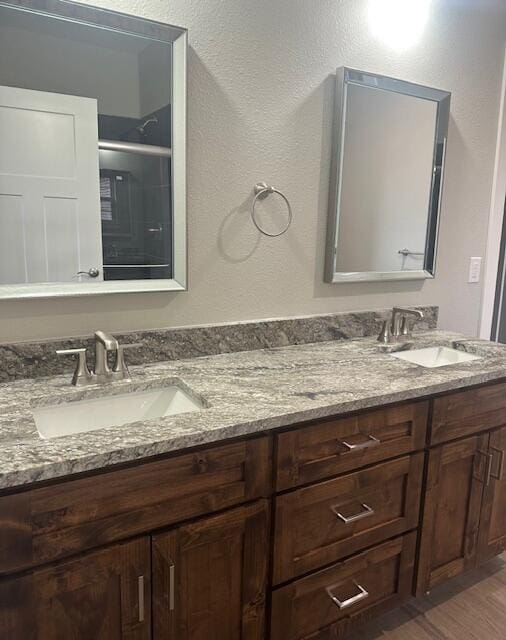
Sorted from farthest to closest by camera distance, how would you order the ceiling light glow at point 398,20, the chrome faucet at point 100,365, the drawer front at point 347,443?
the ceiling light glow at point 398,20 → the chrome faucet at point 100,365 → the drawer front at point 347,443

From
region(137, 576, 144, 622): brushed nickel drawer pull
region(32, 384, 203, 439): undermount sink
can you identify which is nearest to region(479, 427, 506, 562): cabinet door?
region(32, 384, 203, 439): undermount sink

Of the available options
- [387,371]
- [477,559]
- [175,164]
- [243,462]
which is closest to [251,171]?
[175,164]

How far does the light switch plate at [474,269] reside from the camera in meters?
2.26

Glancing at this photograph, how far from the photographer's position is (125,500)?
992mm

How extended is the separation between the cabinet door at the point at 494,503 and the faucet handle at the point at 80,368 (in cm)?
132

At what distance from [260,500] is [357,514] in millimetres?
358

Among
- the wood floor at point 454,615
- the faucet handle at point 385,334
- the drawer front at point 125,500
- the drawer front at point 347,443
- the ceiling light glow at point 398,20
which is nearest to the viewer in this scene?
the drawer front at point 125,500

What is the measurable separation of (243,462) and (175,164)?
91 cm

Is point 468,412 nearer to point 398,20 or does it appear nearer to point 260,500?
point 260,500

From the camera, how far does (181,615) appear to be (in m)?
1.11

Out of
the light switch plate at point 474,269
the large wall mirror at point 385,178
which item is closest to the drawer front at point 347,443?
the large wall mirror at point 385,178

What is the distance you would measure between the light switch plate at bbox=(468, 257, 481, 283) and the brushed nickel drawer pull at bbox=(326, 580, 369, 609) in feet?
4.85

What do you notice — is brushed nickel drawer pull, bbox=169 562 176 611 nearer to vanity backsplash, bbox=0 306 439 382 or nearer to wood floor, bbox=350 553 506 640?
vanity backsplash, bbox=0 306 439 382

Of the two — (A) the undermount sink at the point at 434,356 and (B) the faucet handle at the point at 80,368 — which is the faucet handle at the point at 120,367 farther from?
(A) the undermount sink at the point at 434,356
